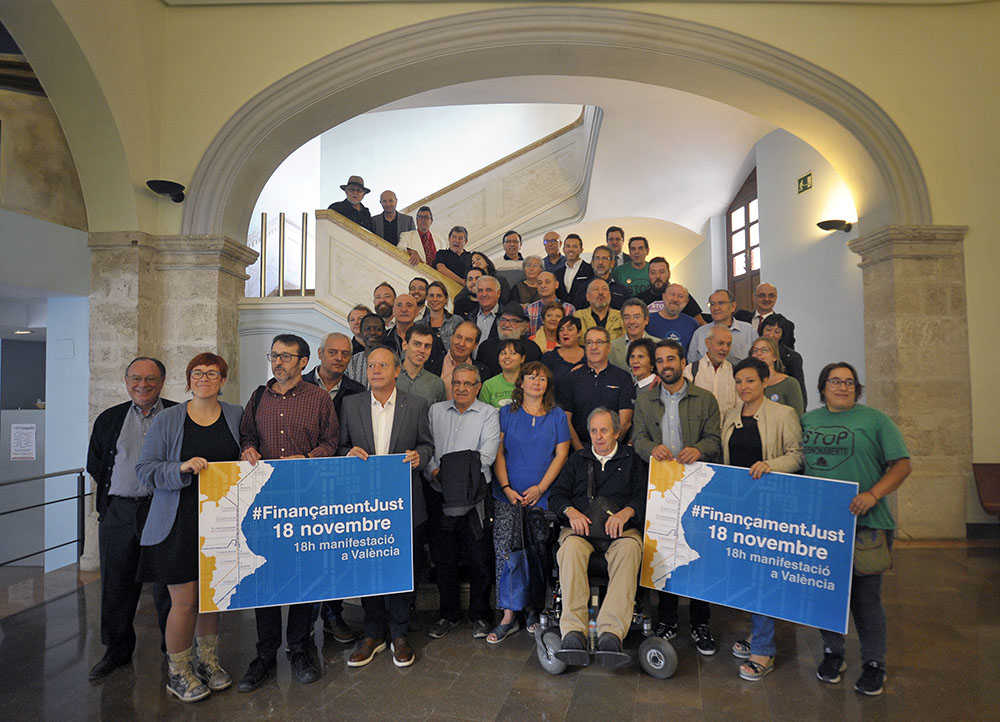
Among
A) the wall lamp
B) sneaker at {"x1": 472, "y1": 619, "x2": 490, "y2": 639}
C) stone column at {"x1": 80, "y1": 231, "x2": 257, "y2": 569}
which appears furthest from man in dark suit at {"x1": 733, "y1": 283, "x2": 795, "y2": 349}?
the wall lamp

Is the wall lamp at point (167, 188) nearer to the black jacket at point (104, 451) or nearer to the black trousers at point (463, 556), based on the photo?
the black jacket at point (104, 451)

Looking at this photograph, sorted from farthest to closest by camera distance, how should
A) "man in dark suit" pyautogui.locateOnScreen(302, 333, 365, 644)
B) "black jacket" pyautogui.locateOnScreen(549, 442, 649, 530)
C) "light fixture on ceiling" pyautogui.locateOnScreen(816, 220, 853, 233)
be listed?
1. "light fixture on ceiling" pyautogui.locateOnScreen(816, 220, 853, 233)
2. "man in dark suit" pyautogui.locateOnScreen(302, 333, 365, 644)
3. "black jacket" pyautogui.locateOnScreen(549, 442, 649, 530)

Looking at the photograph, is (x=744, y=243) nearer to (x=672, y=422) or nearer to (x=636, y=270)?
(x=636, y=270)

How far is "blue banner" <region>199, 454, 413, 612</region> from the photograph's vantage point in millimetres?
3020

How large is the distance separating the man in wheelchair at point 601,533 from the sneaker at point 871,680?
1.12 meters

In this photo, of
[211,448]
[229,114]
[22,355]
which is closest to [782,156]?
[229,114]

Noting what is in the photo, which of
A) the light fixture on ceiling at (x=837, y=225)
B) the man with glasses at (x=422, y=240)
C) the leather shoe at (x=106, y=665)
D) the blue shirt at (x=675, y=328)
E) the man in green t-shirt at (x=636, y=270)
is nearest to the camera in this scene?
the leather shoe at (x=106, y=665)

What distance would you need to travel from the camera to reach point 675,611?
349cm

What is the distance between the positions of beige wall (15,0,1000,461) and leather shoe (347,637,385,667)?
13.9 ft

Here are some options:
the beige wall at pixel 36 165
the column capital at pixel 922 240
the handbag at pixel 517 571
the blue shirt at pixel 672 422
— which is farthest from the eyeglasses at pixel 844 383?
the beige wall at pixel 36 165

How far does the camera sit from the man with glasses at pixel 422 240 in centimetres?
771

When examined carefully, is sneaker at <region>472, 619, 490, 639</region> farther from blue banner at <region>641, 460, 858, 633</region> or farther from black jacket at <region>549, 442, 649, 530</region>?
blue banner at <region>641, 460, 858, 633</region>

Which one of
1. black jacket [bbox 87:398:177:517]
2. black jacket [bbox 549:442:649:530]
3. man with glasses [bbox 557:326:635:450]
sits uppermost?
man with glasses [bbox 557:326:635:450]

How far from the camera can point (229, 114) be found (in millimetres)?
5691
